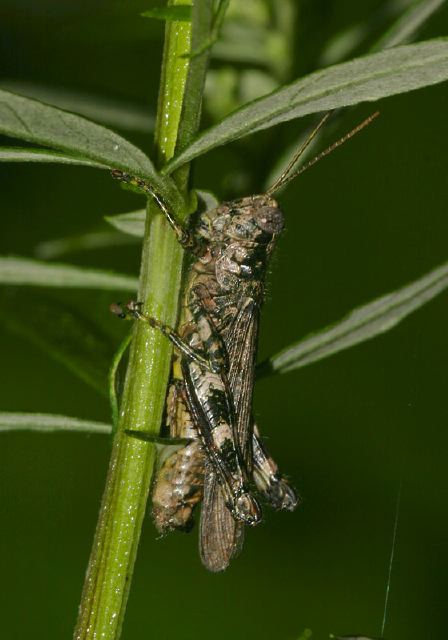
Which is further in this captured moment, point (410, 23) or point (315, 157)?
point (315, 157)

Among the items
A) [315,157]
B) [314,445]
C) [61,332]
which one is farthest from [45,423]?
[314,445]

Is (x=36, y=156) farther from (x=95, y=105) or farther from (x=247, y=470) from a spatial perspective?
(x=247, y=470)

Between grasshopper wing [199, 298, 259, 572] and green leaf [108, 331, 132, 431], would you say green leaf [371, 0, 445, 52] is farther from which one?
grasshopper wing [199, 298, 259, 572]

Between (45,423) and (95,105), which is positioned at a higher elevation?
(95,105)

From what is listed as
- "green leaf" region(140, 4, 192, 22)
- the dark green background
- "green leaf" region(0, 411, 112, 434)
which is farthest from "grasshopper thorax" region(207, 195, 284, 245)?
the dark green background

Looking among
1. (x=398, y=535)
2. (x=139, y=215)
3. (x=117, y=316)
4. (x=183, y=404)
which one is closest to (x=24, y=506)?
(x=398, y=535)

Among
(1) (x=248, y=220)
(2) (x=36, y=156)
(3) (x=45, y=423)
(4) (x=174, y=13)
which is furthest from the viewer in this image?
(1) (x=248, y=220)

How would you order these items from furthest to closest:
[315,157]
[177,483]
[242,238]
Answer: [242,238], [177,483], [315,157]
